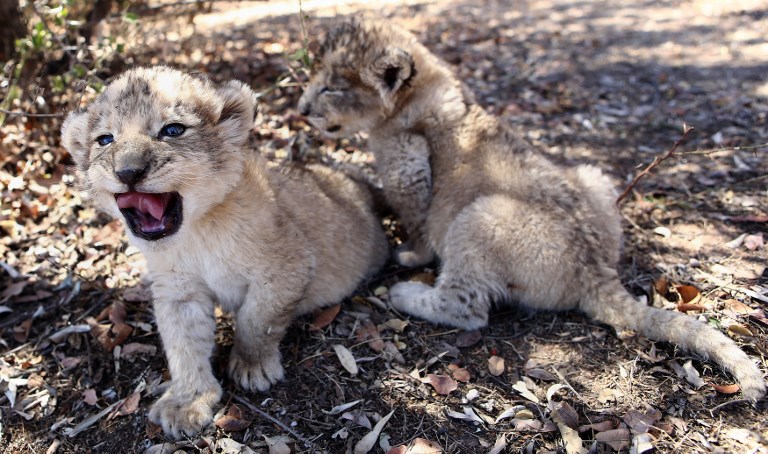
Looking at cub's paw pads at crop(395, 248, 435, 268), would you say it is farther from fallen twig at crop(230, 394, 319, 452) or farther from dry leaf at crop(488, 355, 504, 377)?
fallen twig at crop(230, 394, 319, 452)

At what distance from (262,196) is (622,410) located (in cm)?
251

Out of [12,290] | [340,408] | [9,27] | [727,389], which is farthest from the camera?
[9,27]

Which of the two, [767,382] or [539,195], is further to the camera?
[539,195]

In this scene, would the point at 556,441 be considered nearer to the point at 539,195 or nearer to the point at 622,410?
the point at 622,410

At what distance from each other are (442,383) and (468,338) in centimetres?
51

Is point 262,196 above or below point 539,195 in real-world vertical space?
above

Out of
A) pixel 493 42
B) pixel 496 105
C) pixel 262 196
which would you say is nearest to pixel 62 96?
pixel 262 196

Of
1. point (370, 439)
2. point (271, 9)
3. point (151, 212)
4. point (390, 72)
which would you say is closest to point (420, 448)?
point (370, 439)

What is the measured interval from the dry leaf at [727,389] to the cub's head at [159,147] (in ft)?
10.0

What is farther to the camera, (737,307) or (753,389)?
(737,307)

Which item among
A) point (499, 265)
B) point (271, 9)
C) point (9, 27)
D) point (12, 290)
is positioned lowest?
point (12, 290)

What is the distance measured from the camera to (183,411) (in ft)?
11.3

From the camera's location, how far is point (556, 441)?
3307mm

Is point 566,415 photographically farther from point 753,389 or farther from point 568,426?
point 753,389
